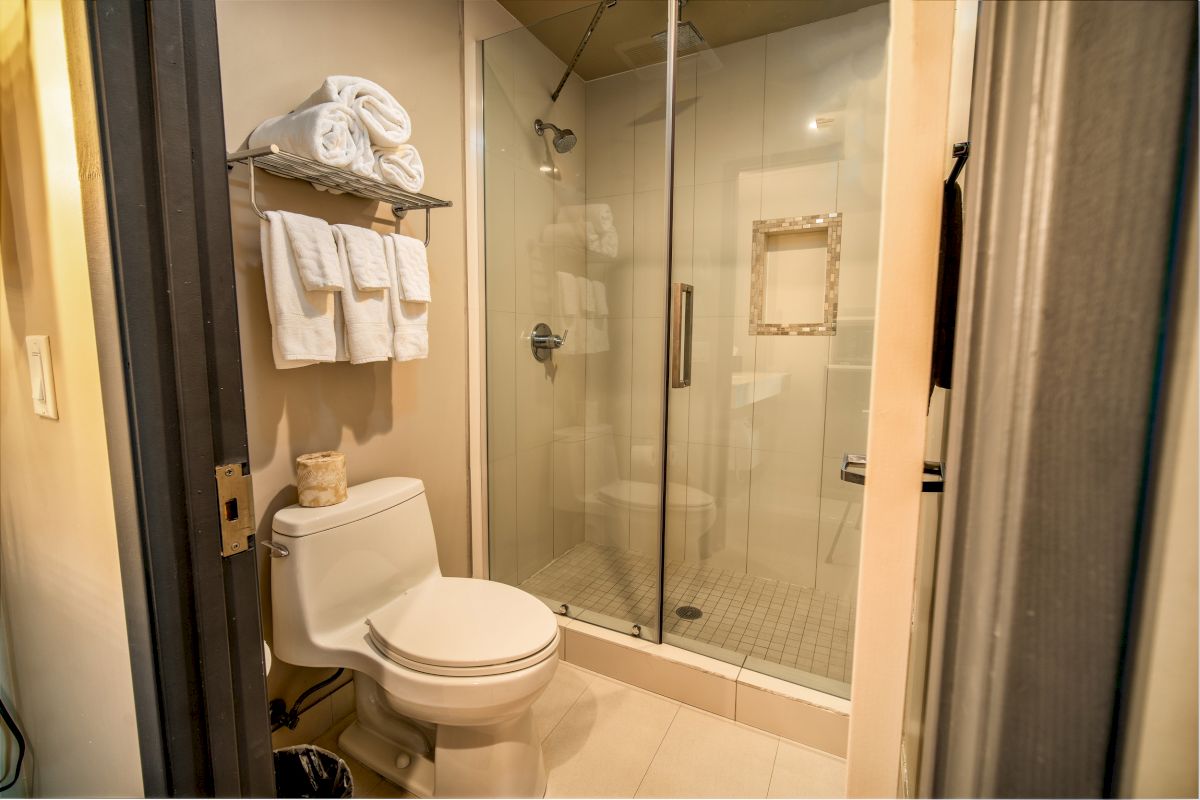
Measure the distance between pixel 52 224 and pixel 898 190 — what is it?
108 cm

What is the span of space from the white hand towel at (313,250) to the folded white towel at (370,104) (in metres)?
0.27

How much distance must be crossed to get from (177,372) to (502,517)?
5.21 ft

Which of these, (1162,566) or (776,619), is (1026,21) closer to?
(1162,566)

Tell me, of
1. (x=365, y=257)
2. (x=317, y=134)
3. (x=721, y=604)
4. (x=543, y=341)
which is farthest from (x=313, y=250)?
(x=721, y=604)

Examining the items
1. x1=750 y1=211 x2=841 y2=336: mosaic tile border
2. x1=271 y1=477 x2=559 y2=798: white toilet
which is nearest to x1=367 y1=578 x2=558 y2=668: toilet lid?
x1=271 y1=477 x2=559 y2=798: white toilet

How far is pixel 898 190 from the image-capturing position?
0.40 meters

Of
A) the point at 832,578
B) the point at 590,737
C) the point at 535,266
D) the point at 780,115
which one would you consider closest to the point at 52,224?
the point at 535,266

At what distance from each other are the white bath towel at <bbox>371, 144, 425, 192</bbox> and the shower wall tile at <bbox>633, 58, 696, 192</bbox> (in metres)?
0.94

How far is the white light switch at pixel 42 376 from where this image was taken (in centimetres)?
79

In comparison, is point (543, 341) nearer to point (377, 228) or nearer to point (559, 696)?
point (377, 228)

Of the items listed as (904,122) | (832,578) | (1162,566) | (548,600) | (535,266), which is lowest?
(548,600)

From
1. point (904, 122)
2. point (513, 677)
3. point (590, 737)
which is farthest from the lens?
point (590, 737)

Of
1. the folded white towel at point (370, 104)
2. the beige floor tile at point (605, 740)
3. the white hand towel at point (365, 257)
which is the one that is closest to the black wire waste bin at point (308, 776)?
the beige floor tile at point (605, 740)

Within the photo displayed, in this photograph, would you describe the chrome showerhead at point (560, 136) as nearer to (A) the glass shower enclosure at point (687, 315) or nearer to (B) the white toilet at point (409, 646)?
(A) the glass shower enclosure at point (687, 315)
